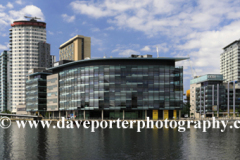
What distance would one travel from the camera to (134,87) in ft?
527

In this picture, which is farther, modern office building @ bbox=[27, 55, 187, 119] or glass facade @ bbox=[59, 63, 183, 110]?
modern office building @ bbox=[27, 55, 187, 119]

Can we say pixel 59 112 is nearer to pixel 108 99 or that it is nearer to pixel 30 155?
pixel 108 99

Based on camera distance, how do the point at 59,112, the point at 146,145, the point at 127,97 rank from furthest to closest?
1. the point at 59,112
2. the point at 127,97
3. the point at 146,145

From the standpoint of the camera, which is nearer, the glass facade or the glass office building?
the glass facade

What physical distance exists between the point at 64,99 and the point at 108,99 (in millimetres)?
35948

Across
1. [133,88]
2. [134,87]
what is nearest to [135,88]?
[134,87]

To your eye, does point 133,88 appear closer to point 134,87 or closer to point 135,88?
point 134,87

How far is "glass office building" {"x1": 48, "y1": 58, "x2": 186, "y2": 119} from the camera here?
16000cm

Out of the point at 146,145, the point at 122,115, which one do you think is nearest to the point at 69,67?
the point at 122,115

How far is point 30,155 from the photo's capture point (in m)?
53.4

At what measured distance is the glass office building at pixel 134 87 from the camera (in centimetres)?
16000

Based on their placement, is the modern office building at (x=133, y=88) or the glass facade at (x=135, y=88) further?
the modern office building at (x=133, y=88)

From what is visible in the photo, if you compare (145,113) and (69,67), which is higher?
(69,67)

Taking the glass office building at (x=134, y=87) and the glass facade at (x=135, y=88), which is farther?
the glass office building at (x=134, y=87)
